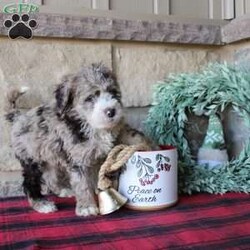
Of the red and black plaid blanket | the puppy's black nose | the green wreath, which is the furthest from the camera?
the green wreath

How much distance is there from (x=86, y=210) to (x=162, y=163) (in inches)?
8.7

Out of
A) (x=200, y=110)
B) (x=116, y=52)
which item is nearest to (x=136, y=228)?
(x=200, y=110)

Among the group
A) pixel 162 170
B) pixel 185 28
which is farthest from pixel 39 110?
pixel 185 28

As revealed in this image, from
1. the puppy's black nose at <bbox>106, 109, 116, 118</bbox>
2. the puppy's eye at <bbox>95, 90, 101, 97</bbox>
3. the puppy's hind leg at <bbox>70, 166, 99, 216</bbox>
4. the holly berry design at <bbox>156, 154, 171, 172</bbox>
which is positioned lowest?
the puppy's hind leg at <bbox>70, 166, 99, 216</bbox>

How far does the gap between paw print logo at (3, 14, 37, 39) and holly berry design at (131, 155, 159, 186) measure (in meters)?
0.54

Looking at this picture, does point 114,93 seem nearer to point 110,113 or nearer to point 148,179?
point 110,113

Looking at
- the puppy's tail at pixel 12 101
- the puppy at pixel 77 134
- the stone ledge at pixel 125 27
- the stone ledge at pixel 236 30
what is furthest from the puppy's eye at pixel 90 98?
the stone ledge at pixel 236 30

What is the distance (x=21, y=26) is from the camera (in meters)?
1.13

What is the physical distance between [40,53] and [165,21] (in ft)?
1.48

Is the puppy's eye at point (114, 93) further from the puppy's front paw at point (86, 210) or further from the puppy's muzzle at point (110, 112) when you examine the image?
the puppy's front paw at point (86, 210)

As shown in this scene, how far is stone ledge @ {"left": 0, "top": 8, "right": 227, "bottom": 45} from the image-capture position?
1143mm

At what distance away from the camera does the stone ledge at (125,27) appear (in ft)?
3.75

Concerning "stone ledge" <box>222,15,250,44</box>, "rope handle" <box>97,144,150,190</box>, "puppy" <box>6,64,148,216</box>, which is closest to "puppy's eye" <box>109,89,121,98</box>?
"puppy" <box>6,64,148,216</box>

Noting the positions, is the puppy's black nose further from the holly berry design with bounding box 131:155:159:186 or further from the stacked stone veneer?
the stacked stone veneer
